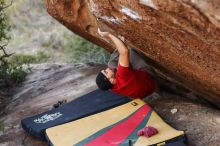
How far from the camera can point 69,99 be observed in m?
7.40

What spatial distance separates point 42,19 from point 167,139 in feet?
48.9

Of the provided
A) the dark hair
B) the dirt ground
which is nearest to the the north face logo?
the dirt ground

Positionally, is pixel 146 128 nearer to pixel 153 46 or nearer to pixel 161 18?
pixel 153 46

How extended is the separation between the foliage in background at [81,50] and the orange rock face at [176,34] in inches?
209

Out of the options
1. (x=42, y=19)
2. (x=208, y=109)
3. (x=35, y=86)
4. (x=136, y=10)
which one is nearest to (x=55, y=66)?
(x=35, y=86)

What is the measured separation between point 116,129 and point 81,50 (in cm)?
946

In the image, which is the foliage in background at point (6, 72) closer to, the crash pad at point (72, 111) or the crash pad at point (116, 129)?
the crash pad at point (72, 111)

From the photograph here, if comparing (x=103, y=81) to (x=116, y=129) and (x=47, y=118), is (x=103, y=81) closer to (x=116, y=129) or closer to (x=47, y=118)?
(x=47, y=118)

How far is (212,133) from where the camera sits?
5363 mm

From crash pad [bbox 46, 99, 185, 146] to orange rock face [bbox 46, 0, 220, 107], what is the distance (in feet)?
2.20

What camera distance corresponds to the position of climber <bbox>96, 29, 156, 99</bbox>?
248 inches

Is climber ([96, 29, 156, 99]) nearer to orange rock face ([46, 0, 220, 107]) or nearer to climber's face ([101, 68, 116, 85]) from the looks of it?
climber's face ([101, 68, 116, 85])

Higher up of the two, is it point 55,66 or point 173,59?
point 173,59

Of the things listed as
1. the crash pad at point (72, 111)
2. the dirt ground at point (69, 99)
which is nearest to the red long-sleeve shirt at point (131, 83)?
the crash pad at point (72, 111)
